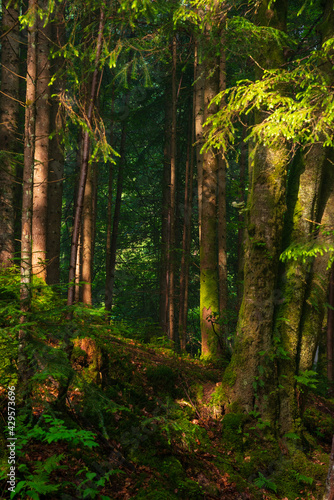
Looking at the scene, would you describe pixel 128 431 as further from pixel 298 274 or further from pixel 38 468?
pixel 298 274

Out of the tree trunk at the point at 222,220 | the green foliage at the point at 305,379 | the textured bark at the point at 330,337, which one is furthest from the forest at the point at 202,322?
the textured bark at the point at 330,337

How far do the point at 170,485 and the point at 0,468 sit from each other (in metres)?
2.27

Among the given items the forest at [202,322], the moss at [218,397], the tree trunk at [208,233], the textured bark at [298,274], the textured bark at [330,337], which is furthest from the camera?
the textured bark at [330,337]

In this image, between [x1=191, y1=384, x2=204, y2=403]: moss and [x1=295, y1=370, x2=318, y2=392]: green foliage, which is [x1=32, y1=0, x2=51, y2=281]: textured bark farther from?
[x1=295, y1=370, x2=318, y2=392]: green foliage

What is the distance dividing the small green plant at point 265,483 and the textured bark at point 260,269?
1138 millimetres

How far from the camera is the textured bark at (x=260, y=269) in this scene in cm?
646

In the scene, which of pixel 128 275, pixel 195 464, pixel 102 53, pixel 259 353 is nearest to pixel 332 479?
pixel 195 464

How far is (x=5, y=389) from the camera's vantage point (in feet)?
13.9

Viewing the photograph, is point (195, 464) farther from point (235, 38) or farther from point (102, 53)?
point (235, 38)

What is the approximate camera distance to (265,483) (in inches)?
215

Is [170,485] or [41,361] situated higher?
[41,361]

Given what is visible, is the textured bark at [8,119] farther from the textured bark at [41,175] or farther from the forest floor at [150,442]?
the forest floor at [150,442]

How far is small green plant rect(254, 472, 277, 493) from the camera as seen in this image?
212 inches

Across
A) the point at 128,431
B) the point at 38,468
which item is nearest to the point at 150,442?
the point at 128,431
